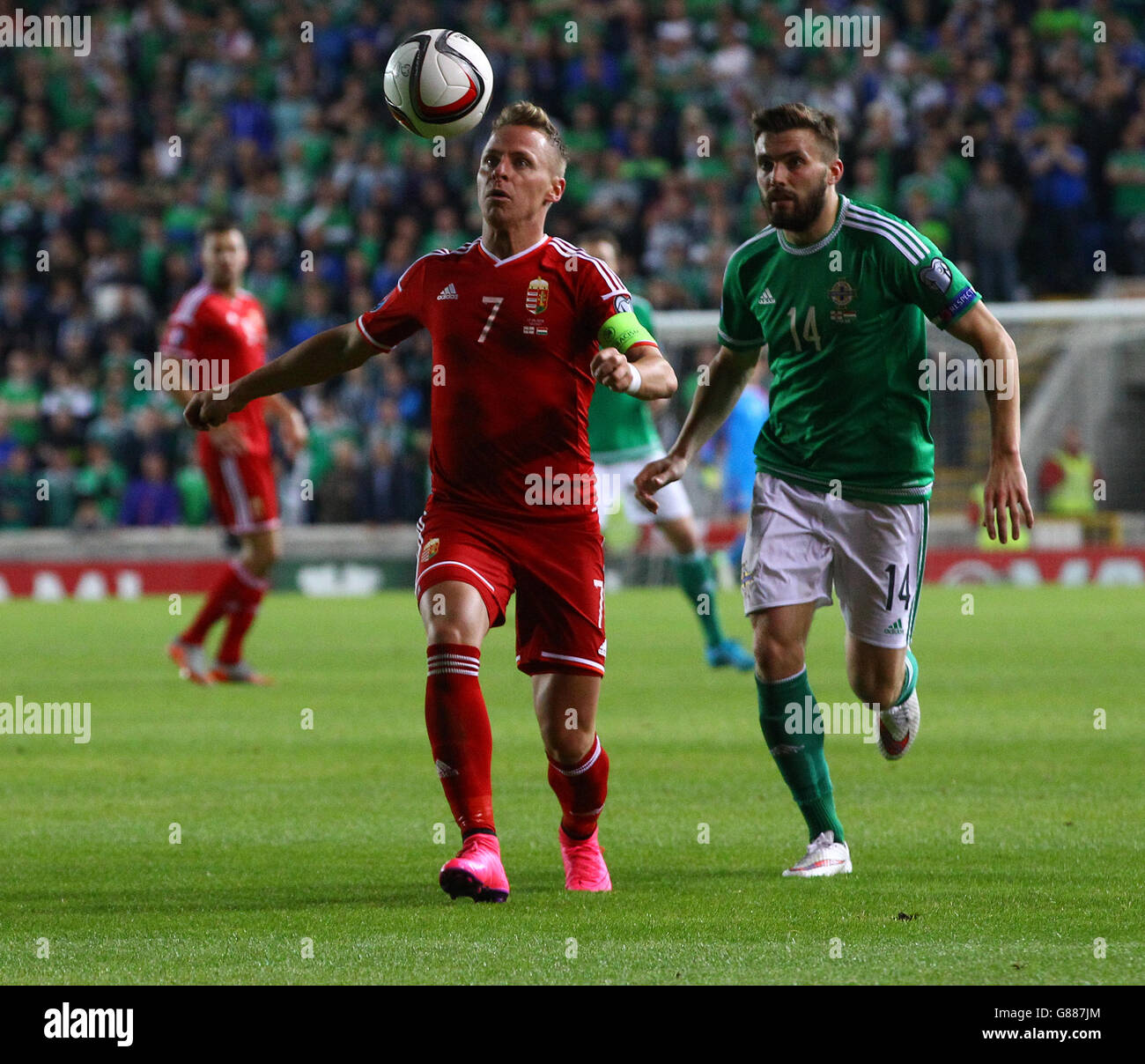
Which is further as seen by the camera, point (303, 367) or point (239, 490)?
point (239, 490)

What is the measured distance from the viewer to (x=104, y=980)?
4.48 meters

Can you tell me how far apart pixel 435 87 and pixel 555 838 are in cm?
262

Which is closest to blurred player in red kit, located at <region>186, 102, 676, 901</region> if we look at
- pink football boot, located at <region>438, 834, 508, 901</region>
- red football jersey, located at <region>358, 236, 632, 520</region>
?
red football jersey, located at <region>358, 236, 632, 520</region>

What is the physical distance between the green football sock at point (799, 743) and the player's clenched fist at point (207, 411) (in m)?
1.84

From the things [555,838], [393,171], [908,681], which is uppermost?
[393,171]

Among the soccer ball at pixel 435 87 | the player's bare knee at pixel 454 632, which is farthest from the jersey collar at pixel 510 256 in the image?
the player's bare knee at pixel 454 632

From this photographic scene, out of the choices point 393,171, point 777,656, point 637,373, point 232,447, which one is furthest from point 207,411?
point 393,171

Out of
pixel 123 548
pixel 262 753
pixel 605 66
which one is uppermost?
pixel 605 66

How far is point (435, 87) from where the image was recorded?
22.2ft

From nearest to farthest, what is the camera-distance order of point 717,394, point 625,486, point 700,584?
point 717,394 → point 700,584 → point 625,486

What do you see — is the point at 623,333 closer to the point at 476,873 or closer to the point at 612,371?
the point at 612,371

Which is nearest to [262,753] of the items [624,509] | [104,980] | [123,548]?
[104,980]
